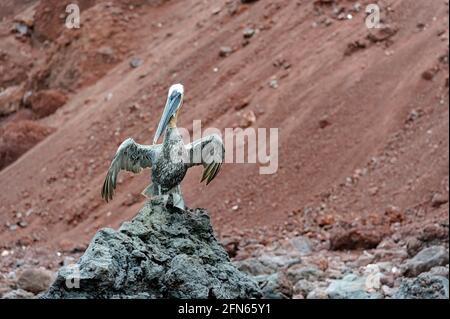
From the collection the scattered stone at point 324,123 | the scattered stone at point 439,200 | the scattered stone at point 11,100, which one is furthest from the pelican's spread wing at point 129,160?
the scattered stone at point 11,100

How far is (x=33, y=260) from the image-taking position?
64.5ft

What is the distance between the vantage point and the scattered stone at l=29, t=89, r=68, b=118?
28.1 metres

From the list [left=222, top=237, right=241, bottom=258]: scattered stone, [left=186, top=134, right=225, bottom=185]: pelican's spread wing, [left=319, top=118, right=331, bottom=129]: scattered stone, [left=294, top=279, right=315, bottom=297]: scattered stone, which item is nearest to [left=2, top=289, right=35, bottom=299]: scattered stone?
[left=294, top=279, right=315, bottom=297]: scattered stone

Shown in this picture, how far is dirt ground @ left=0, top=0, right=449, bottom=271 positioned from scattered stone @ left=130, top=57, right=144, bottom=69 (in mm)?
56

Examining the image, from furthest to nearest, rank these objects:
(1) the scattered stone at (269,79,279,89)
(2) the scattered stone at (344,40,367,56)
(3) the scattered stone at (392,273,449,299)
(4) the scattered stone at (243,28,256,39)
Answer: (4) the scattered stone at (243,28,256,39) → (2) the scattered stone at (344,40,367,56) → (1) the scattered stone at (269,79,279,89) → (3) the scattered stone at (392,273,449,299)

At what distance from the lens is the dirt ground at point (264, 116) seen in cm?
2067

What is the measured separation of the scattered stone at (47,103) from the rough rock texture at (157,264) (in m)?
19.6

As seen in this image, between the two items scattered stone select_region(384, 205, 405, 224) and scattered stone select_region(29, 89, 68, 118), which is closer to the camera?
scattered stone select_region(384, 205, 405, 224)

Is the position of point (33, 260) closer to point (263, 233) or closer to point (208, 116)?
point (263, 233)

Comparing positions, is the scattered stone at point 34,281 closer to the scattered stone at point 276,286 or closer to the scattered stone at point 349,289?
the scattered stone at point 276,286

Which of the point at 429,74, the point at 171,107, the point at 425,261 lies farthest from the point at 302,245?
the point at 171,107

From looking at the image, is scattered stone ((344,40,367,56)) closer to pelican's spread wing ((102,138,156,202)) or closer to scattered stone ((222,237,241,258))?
scattered stone ((222,237,241,258))

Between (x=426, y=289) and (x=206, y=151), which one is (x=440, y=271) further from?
(x=206, y=151)

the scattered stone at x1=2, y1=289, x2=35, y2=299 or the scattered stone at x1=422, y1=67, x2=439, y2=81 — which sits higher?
the scattered stone at x1=2, y1=289, x2=35, y2=299
